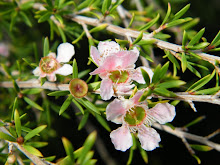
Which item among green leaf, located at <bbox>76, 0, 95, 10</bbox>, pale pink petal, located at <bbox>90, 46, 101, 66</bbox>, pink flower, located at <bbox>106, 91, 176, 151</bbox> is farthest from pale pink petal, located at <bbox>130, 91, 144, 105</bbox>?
green leaf, located at <bbox>76, 0, 95, 10</bbox>

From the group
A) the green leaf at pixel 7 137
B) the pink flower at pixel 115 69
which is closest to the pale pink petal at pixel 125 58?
the pink flower at pixel 115 69

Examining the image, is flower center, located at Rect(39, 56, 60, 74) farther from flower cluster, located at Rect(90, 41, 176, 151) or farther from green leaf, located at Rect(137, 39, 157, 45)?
green leaf, located at Rect(137, 39, 157, 45)

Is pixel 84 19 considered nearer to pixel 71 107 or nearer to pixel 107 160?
pixel 71 107

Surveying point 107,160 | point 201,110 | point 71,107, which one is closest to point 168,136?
point 201,110

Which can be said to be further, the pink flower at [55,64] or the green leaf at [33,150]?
the pink flower at [55,64]

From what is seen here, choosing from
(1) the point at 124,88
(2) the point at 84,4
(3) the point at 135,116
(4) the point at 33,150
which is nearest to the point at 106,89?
(1) the point at 124,88

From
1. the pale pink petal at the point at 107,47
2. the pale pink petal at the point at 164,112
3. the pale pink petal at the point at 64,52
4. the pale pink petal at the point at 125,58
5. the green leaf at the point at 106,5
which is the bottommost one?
the pale pink petal at the point at 164,112

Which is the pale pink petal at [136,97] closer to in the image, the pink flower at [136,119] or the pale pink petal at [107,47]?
the pink flower at [136,119]
